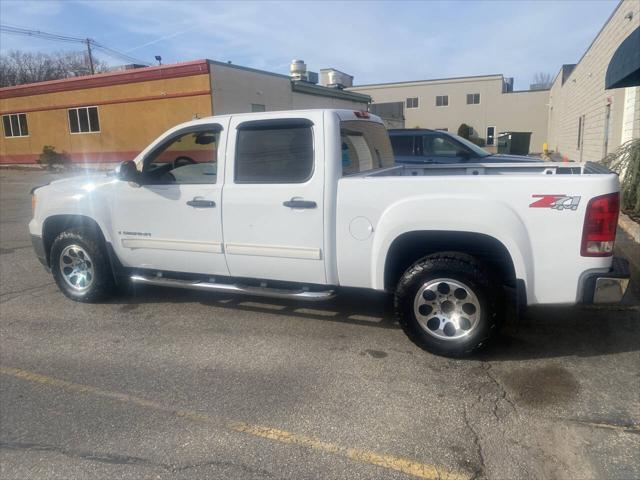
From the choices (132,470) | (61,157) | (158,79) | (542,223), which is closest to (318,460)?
(132,470)

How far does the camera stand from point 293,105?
84.5 ft

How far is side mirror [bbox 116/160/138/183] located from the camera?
16.5 ft

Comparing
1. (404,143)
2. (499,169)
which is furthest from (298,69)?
(499,169)

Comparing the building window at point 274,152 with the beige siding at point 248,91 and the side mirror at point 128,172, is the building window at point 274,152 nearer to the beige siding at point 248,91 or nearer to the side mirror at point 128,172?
the side mirror at point 128,172

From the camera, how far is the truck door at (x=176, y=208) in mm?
4848

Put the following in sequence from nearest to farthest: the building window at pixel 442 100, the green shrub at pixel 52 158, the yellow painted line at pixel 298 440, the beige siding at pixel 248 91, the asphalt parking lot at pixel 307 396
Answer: the yellow painted line at pixel 298 440
the asphalt parking lot at pixel 307 396
the beige siding at pixel 248 91
the green shrub at pixel 52 158
the building window at pixel 442 100

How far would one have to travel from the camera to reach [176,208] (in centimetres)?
499

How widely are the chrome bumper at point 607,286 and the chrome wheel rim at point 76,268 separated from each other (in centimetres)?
490

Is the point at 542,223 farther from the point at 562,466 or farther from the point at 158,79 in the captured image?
the point at 158,79

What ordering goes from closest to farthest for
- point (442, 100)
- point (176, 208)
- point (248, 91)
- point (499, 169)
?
point (176, 208) < point (499, 169) < point (248, 91) < point (442, 100)

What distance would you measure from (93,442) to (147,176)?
109 inches

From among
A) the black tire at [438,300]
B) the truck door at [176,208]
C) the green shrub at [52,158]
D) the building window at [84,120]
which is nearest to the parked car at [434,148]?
the truck door at [176,208]

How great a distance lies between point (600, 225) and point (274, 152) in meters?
2.71

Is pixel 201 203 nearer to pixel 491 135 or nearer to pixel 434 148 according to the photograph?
pixel 434 148
